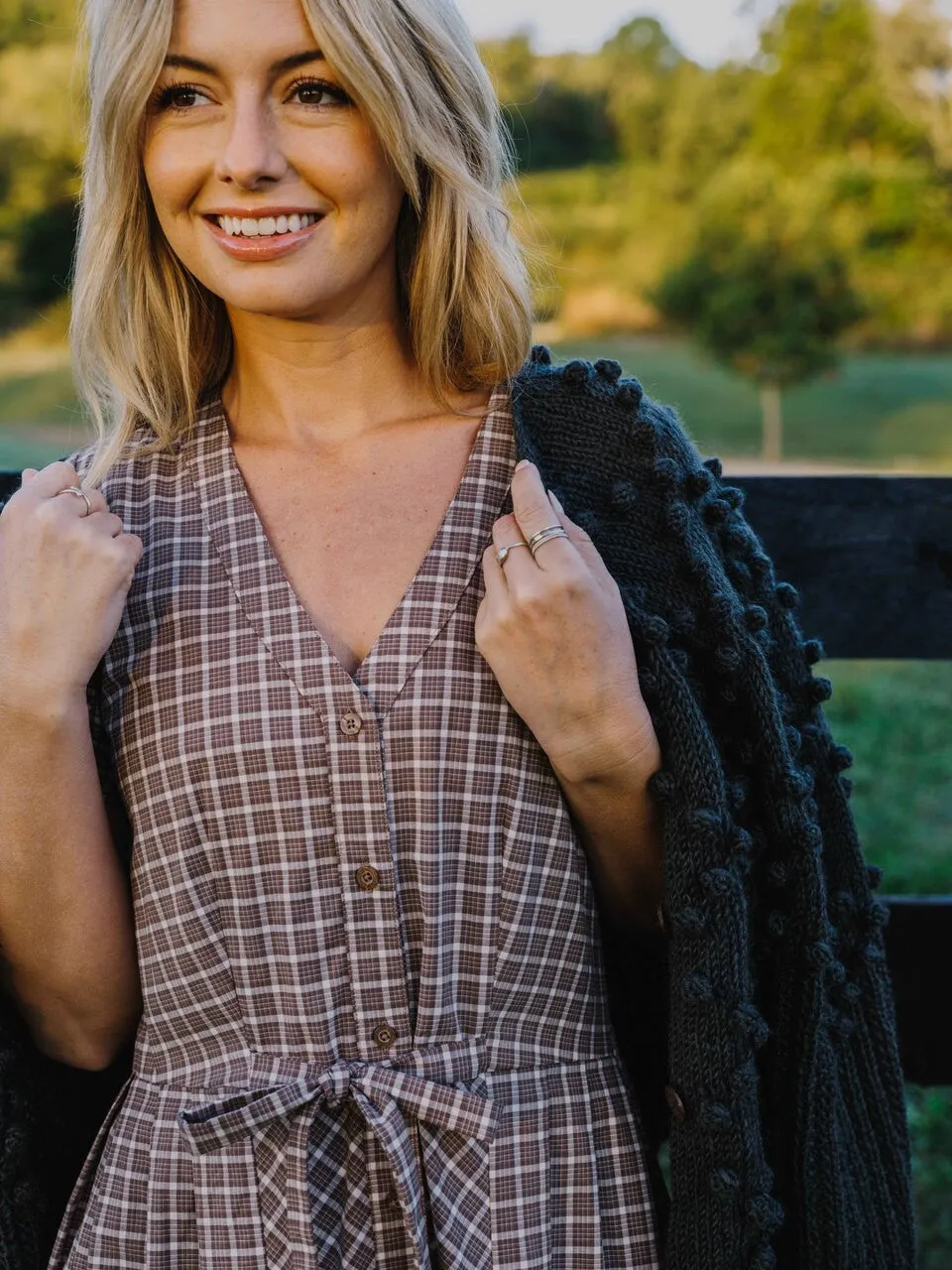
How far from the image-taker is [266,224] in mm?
1634

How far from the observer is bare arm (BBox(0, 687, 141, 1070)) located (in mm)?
1617

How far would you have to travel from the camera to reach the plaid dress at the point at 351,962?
64.2 inches

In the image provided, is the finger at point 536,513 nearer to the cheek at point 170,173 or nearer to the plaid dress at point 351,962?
the plaid dress at point 351,962

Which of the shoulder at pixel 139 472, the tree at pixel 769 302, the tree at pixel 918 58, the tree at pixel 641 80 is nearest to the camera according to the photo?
the shoulder at pixel 139 472

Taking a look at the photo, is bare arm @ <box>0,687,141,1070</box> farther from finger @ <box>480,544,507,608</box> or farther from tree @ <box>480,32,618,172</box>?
tree @ <box>480,32,618,172</box>

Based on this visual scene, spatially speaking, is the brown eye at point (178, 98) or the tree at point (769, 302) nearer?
the brown eye at point (178, 98)

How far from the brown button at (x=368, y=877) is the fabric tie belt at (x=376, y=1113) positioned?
0.20 meters

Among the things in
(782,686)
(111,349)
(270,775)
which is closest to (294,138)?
A: (111,349)

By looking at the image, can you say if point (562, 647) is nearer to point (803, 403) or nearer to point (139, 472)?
point (139, 472)

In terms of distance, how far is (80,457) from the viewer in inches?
74.7

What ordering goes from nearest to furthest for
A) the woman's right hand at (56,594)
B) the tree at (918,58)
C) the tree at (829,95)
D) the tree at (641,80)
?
the woman's right hand at (56,594), the tree at (918,58), the tree at (829,95), the tree at (641,80)

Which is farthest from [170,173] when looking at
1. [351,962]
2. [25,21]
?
[25,21]

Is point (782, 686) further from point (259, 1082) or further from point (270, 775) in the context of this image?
point (259, 1082)

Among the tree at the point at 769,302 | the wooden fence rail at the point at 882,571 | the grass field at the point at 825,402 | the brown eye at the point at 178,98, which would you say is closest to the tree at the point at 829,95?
the grass field at the point at 825,402
